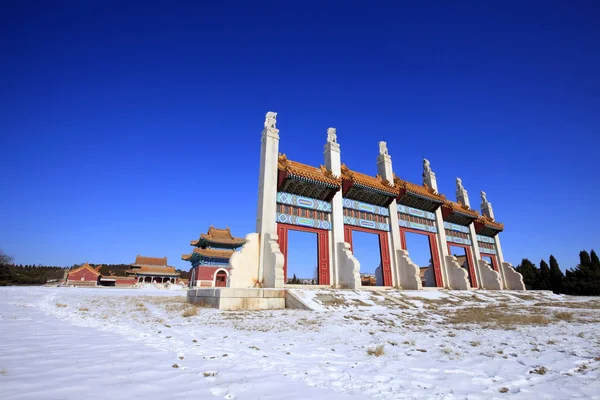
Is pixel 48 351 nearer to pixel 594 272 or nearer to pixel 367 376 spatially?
pixel 367 376

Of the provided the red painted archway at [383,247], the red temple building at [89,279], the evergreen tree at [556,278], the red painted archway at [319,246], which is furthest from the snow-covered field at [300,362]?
the red temple building at [89,279]

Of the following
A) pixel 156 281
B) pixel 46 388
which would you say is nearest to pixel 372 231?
pixel 46 388

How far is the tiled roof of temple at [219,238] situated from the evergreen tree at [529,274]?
4108cm

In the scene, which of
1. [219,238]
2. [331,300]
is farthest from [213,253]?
[331,300]

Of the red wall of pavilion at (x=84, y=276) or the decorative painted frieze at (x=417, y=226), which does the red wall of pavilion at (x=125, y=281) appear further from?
the decorative painted frieze at (x=417, y=226)

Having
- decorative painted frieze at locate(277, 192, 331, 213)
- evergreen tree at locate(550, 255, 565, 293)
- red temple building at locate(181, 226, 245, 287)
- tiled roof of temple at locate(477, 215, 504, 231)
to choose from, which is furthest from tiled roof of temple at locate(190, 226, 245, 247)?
evergreen tree at locate(550, 255, 565, 293)

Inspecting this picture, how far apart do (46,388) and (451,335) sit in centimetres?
708

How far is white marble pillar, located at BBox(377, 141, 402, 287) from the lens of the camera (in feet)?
63.6

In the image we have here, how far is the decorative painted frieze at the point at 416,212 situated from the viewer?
21766 mm

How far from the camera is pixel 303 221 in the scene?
16.8 meters

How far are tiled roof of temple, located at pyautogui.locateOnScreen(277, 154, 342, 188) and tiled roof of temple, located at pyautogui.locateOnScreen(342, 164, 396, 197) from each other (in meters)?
1.26

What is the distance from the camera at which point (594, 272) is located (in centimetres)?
3472

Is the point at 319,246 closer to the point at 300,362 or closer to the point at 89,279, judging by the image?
the point at 300,362

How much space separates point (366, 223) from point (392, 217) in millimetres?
2404
